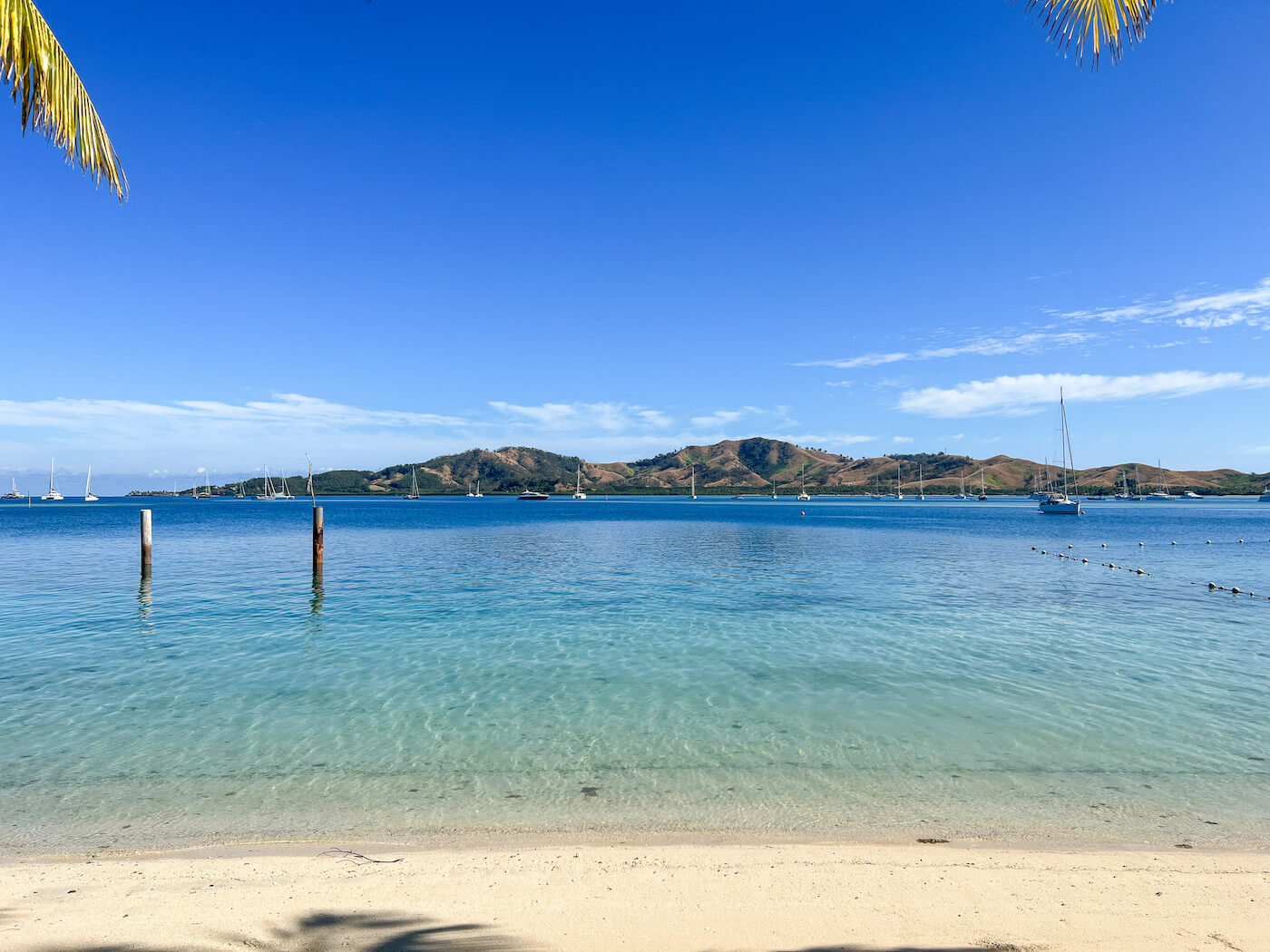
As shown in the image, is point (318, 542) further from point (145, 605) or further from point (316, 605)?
point (316, 605)

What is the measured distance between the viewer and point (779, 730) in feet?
36.1

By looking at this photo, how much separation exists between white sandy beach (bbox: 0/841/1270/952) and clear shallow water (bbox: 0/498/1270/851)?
2.59ft

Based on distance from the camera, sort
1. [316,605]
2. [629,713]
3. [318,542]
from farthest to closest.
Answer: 1. [318,542]
2. [316,605]
3. [629,713]

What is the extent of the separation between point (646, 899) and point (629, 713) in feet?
20.0

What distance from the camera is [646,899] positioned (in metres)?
5.94

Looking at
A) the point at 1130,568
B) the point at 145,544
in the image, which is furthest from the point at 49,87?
the point at 1130,568

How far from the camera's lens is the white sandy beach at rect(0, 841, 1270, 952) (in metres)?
5.28

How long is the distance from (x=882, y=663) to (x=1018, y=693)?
297 cm

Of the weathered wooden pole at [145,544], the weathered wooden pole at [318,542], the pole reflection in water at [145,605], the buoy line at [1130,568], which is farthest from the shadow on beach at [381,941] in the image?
the buoy line at [1130,568]

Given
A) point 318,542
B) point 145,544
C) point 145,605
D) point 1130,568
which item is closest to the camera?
point 145,605

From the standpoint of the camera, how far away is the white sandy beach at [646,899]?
5277 mm

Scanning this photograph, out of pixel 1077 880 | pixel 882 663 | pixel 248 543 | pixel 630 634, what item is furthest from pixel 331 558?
pixel 1077 880

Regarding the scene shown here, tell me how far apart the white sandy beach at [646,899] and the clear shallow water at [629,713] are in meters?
0.79

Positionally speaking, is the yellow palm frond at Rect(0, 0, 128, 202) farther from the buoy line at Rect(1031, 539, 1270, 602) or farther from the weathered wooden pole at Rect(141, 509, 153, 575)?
the buoy line at Rect(1031, 539, 1270, 602)
